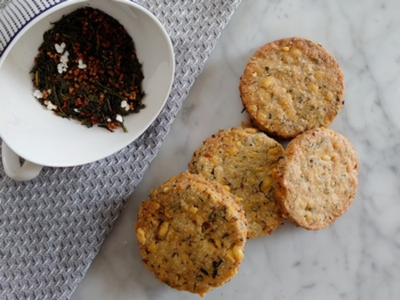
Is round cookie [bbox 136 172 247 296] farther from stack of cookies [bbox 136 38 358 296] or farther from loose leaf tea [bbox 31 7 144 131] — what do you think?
loose leaf tea [bbox 31 7 144 131]

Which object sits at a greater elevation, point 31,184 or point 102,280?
point 31,184

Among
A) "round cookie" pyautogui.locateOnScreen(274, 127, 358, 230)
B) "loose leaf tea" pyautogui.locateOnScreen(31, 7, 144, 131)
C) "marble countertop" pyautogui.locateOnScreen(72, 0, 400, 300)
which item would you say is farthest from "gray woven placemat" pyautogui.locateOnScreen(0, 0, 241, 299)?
"round cookie" pyautogui.locateOnScreen(274, 127, 358, 230)

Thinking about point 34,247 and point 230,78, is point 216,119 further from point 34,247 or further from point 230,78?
point 34,247

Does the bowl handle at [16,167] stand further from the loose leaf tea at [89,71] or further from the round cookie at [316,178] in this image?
the round cookie at [316,178]

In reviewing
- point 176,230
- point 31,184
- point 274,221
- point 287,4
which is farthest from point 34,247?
point 287,4

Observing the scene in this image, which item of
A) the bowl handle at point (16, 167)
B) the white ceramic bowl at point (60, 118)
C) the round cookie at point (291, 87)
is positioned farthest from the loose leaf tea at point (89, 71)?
the round cookie at point (291, 87)
